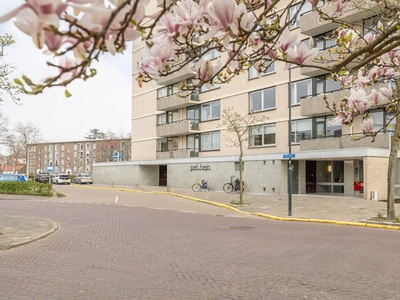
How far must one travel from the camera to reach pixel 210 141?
1464 inches

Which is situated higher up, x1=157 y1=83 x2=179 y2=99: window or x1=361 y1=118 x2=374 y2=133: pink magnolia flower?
x1=157 y1=83 x2=179 y2=99: window

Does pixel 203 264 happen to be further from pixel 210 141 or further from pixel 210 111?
pixel 210 111

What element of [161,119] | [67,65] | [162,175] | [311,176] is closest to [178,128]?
[161,119]

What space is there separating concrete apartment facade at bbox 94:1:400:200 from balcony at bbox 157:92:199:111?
0.34ft

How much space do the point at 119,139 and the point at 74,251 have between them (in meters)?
82.9

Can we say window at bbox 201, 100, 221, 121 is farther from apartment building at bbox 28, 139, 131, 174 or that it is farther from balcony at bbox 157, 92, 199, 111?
apartment building at bbox 28, 139, 131, 174

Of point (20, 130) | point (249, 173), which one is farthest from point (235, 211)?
point (20, 130)

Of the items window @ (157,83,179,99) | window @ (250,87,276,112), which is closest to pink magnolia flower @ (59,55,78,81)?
window @ (250,87,276,112)

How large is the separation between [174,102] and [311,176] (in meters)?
16.4

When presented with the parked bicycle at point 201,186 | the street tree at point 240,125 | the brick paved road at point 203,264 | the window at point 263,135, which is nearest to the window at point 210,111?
the street tree at point 240,125

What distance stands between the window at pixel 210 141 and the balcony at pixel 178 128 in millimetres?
1247

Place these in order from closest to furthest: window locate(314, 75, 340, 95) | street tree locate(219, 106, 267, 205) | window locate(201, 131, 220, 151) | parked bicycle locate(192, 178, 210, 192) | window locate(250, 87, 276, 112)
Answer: street tree locate(219, 106, 267, 205)
window locate(314, 75, 340, 95)
window locate(250, 87, 276, 112)
parked bicycle locate(192, 178, 210, 192)
window locate(201, 131, 220, 151)

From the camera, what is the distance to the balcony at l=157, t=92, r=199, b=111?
38094 mm

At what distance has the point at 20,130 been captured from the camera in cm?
7288
